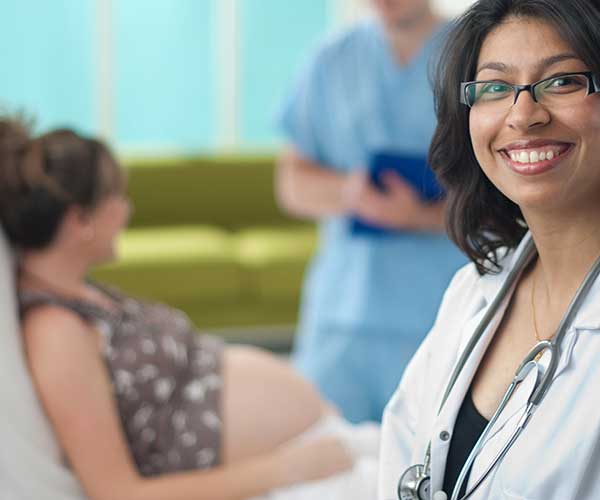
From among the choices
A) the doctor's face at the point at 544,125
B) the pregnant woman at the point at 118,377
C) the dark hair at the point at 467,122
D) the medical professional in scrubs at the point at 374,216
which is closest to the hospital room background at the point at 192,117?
the medical professional in scrubs at the point at 374,216

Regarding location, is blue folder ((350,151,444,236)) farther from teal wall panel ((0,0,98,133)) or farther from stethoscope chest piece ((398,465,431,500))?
teal wall panel ((0,0,98,133))

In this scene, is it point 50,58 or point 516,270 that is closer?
point 516,270

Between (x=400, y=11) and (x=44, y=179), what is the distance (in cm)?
94

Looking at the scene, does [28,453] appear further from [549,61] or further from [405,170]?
[549,61]

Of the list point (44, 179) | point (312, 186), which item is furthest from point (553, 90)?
point (312, 186)

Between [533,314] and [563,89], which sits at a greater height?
[563,89]

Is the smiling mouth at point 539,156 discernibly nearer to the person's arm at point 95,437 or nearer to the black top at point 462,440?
the black top at point 462,440

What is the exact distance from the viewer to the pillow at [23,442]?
6.76 ft

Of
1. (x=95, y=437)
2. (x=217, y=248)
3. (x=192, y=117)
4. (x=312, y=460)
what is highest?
(x=95, y=437)

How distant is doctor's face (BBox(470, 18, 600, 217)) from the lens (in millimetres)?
1244

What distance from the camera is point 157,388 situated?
2312 millimetres

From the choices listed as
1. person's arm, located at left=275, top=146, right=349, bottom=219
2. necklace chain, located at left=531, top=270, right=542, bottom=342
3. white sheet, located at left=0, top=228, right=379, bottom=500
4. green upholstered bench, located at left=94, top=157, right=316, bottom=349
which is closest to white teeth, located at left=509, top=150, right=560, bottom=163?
necklace chain, located at left=531, top=270, right=542, bottom=342

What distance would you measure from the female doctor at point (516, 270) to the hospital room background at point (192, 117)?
3680mm

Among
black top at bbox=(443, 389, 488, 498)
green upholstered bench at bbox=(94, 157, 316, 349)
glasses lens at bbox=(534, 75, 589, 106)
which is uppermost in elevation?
glasses lens at bbox=(534, 75, 589, 106)
